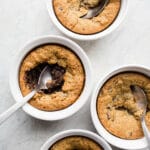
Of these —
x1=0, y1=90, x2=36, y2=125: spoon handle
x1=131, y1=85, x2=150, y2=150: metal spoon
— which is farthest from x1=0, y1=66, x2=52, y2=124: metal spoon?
x1=131, y1=85, x2=150, y2=150: metal spoon

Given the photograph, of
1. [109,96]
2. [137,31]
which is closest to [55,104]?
[109,96]

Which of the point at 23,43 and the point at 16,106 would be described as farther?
the point at 23,43

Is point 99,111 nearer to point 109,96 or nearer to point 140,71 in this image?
point 109,96

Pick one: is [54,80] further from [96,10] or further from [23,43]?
[96,10]

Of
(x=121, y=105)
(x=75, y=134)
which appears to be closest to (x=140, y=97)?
(x=121, y=105)

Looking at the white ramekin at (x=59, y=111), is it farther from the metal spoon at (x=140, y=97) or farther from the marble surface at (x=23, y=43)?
the metal spoon at (x=140, y=97)

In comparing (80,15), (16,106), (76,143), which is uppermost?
(80,15)
